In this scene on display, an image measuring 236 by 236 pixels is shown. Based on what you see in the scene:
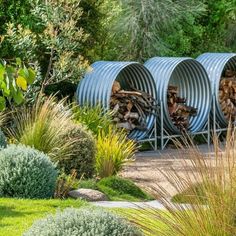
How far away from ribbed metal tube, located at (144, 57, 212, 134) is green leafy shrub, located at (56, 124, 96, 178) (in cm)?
575

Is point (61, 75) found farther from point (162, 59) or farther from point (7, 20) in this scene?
point (162, 59)

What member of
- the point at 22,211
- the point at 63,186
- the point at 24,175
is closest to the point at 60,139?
the point at 63,186

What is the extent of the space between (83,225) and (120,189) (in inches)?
232

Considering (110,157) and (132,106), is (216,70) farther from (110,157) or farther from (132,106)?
(110,157)

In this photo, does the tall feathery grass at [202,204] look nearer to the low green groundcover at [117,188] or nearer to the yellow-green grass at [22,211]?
the yellow-green grass at [22,211]

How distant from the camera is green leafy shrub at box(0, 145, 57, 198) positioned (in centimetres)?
941

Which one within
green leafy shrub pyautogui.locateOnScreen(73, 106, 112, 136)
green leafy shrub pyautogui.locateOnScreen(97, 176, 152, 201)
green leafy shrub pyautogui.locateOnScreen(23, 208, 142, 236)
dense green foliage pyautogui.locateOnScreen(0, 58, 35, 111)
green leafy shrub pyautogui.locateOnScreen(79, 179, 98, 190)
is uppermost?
dense green foliage pyautogui.locateOnScreen(0, 58, 35, 111)

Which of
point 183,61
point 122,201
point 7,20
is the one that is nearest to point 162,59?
point 183,61

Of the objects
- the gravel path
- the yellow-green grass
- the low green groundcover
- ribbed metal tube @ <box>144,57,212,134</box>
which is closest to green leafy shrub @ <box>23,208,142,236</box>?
the yellow-green grass

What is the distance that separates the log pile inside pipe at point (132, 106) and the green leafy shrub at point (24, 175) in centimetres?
714

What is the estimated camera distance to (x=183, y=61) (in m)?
18.2

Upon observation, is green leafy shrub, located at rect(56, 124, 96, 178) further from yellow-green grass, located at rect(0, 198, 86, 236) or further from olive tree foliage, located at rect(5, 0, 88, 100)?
olive tree foliage, located at rect(5, 0, 88, 100)

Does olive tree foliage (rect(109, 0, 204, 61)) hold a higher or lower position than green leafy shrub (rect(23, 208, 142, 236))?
higher

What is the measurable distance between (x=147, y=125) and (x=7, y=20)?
3707 millimetres
